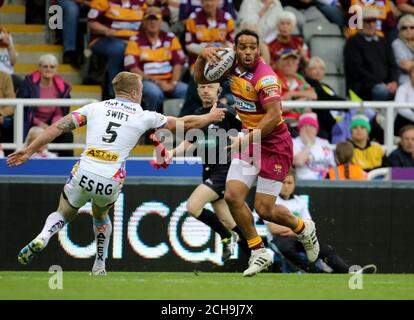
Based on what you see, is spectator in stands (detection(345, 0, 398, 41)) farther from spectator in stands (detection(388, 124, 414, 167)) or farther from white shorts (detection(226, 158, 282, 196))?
white shorts (detection(226, 158, 282, 196))

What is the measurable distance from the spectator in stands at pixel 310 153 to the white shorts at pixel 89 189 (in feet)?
16.0

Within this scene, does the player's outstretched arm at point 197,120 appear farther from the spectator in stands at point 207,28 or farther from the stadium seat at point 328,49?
the stadium seat at point 328,49

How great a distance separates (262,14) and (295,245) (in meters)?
4.82

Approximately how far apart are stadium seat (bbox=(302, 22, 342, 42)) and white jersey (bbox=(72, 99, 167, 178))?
742 centimetres

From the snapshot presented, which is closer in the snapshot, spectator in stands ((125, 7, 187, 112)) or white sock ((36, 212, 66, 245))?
white sock ((36, 212, 66, 245))

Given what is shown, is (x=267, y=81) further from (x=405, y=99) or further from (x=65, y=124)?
(x=405, y=99)

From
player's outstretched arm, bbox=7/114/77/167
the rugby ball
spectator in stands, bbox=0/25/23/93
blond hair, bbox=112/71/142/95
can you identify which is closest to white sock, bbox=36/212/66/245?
player's outstretched arm, bbox=7/114/77/167

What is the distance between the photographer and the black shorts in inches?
595

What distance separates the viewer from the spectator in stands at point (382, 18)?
19.6 m

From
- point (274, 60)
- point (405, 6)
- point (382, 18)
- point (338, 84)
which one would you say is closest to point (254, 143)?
point (274, 60)

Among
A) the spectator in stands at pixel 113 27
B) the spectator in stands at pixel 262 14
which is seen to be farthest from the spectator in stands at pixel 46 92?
the spectator in stands at pixel 262 14

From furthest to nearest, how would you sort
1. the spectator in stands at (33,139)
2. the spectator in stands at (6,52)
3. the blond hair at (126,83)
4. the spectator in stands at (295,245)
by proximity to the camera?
the spectator in stands at (6,52)
the spectator in stands at (33,139)
the spectator in stands at (295,245)
the blond hair at (126,83)

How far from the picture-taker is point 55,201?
15.8 meters
